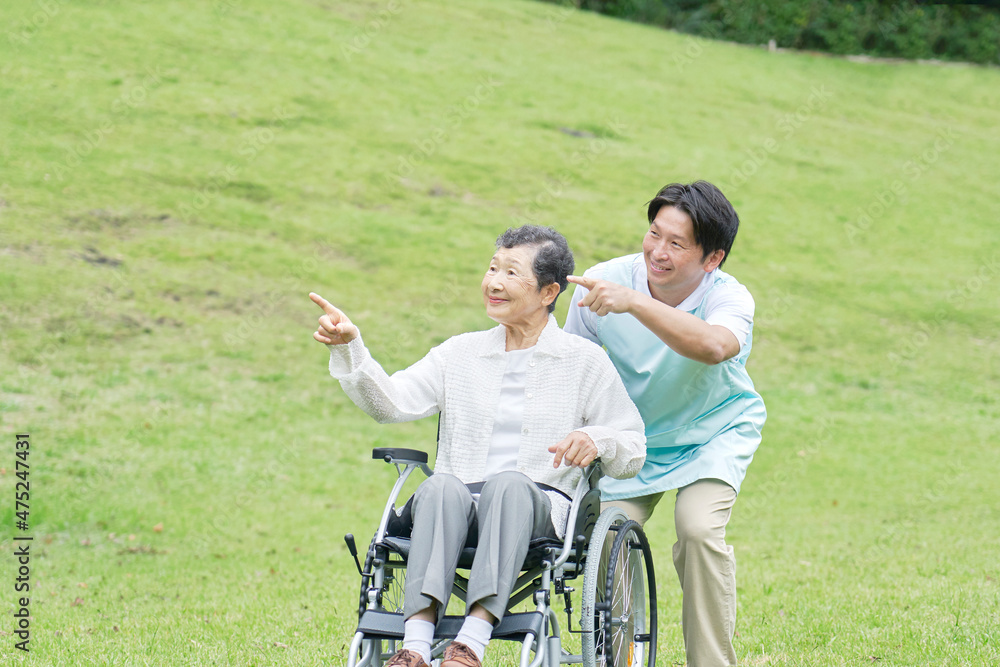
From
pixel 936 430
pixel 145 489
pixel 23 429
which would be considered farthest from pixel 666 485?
pixel 936 430

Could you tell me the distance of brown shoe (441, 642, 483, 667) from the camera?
2.68 m

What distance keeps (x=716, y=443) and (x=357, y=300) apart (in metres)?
10.4

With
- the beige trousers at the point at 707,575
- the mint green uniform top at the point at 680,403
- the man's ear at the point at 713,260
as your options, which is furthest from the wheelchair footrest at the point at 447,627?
the man's ear at the point at 713,260

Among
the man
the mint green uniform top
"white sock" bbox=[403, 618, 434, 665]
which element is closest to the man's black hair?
the man

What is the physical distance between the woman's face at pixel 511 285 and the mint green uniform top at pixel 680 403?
0.31 m

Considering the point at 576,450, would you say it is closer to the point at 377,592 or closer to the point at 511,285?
the point at 511,285

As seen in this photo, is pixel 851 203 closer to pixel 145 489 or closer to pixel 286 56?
pixel 286 56

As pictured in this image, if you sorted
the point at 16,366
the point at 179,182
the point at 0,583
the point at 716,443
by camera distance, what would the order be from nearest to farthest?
1. the point at 716,443
2. the point at 0,583
3. the point at 16,366
4. the point at 179,182

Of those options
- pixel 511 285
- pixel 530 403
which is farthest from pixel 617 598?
pixel 511 285

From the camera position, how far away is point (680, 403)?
11.7 feet

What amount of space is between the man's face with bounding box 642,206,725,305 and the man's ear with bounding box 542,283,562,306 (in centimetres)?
35

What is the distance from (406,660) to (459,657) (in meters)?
0.15

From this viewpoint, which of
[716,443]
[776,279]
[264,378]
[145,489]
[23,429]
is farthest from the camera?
[776,279]

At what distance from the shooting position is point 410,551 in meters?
2.88
